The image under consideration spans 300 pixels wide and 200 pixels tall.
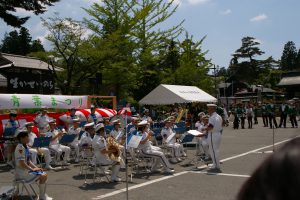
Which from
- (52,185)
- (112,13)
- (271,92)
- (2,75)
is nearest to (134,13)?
(112,13)

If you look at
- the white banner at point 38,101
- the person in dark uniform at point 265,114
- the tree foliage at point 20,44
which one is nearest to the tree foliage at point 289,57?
the tree foliage at point 20,44

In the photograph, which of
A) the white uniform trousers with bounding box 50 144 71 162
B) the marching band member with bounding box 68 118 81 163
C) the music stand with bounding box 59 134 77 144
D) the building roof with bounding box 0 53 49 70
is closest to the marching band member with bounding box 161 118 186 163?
the marching band member with bounding box 68 118 81 163

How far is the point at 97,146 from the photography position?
33.5ft

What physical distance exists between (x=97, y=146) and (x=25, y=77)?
44.0ft

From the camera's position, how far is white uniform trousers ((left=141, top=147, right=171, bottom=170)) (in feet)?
37.5

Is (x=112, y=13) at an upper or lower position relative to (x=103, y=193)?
upper

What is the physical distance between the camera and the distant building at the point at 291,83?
41125 millimetres

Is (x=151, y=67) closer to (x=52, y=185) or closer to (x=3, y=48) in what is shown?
(x=52, y=185)

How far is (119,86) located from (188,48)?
13.9 meters

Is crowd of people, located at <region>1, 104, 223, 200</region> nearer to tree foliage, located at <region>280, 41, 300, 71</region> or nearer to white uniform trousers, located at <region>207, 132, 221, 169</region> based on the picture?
white uniform trousers, located at <region>207, 132, 221, 169</region>

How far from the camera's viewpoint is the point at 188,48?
1620 inches

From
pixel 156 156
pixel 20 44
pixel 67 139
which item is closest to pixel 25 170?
pixel 156 156

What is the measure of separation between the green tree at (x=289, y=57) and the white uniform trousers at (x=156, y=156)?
82573 mm

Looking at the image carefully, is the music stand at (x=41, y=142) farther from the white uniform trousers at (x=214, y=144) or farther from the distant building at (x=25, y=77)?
the distant building at (x=25, y=77)
